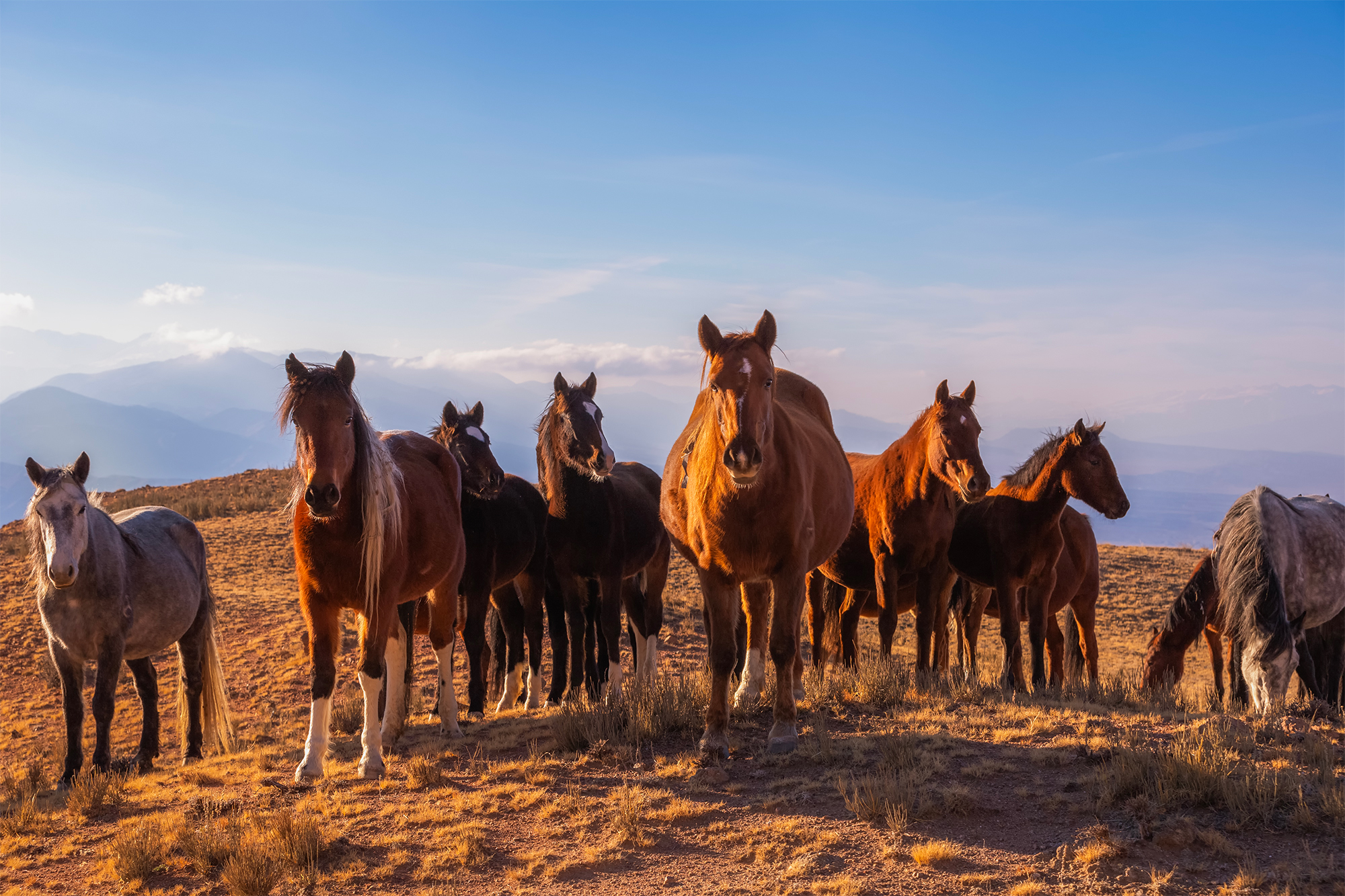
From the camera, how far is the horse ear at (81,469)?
763 centimetres

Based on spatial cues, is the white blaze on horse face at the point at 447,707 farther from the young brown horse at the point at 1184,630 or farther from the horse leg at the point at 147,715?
the young brown horse at the point at 1184,630

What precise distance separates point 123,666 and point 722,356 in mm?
13479

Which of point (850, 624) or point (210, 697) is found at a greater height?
point (850, 624)

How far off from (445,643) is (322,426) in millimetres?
2985

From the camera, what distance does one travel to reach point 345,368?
19.7 feet

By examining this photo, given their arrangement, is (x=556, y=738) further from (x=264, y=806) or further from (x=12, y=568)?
(x=12, y=568)

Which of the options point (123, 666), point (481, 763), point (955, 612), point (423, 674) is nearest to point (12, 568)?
point (123, 666)

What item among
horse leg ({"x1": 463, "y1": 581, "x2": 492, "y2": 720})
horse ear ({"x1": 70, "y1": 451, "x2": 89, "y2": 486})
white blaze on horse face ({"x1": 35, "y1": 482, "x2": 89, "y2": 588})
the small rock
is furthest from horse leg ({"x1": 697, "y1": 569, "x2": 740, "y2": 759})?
horse ear ({"x1": 70, "y1": 451, "x2": 89, "y2": 486})

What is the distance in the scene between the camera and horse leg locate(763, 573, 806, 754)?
20.0 feet

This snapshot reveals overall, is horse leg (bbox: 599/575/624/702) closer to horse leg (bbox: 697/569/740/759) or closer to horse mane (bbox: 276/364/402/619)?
horse leg (bbox: 697/569/740/759)

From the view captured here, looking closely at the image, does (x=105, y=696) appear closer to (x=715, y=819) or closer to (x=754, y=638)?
(x=754, y=638)

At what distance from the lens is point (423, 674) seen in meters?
13.3

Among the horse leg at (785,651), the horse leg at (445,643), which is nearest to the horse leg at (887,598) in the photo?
the horse leg at (785,651)

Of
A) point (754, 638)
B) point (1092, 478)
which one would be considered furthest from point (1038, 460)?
point (754, 638)
